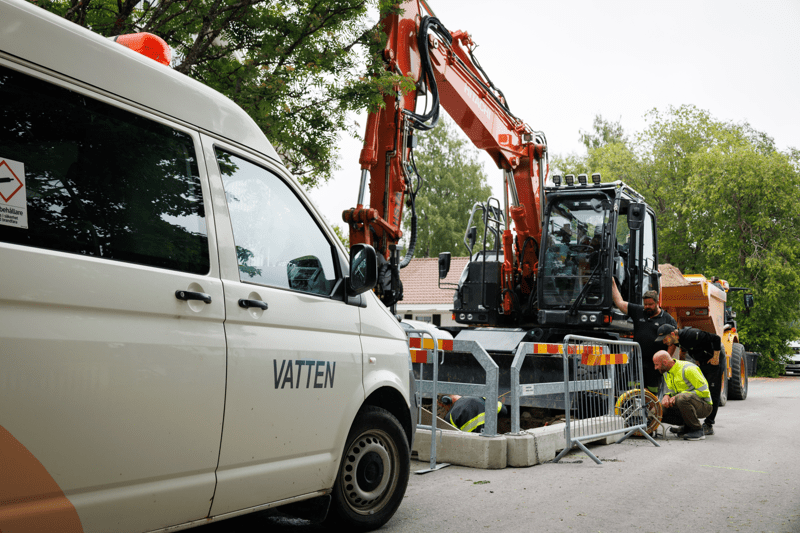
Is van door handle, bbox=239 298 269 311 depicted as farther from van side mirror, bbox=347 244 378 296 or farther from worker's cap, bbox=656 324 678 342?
worker's cap, bbox=656 324 678 342

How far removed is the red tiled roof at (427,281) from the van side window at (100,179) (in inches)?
1316

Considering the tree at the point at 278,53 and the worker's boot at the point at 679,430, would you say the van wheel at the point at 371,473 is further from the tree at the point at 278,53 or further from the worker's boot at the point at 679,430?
the worker's boot at the point at 679,430

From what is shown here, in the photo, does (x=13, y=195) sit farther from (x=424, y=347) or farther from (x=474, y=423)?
(x=474, y=423)

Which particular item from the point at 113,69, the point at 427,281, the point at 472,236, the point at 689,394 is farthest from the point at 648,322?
the point at 427,281

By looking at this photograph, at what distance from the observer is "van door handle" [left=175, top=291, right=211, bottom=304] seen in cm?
309

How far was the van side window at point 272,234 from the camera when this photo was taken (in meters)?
3.58

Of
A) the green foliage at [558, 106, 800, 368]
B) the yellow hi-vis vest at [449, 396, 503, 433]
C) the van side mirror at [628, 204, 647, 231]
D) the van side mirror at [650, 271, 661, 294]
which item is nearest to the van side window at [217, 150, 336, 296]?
the yellow hi-vis vest at [449, 396, 503, 433]

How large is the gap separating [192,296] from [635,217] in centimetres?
881

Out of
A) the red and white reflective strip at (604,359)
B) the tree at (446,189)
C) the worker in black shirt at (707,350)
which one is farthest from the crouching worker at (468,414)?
the tree at (446,189)

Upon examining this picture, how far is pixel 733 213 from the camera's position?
3481 centimetres

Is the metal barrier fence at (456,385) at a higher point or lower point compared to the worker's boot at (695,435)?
higher

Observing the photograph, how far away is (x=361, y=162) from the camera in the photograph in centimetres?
821

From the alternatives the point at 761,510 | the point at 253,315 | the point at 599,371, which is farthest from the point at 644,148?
the point at 253,315

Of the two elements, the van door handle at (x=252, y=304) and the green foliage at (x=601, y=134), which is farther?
the green foliage at (x=601, y=134)
